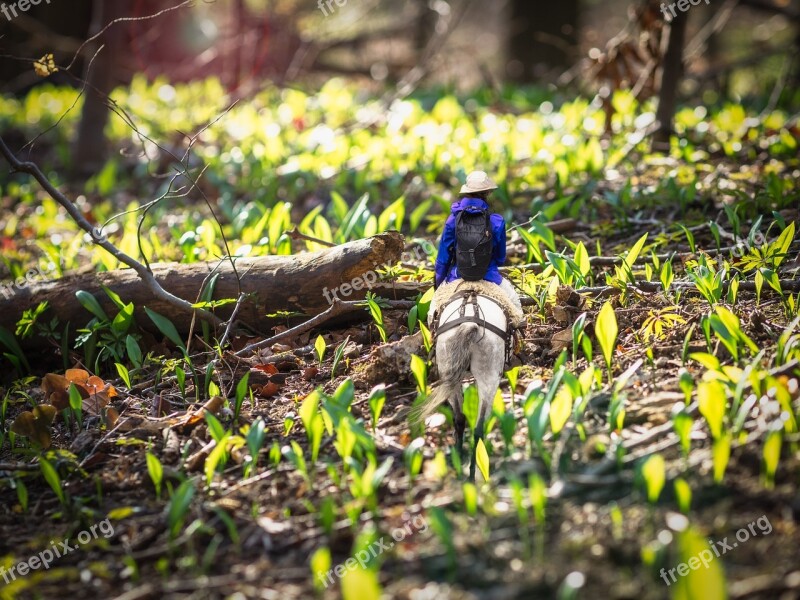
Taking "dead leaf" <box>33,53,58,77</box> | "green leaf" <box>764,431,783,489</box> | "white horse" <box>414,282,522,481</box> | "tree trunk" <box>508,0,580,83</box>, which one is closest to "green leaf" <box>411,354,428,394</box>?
"white horse" <box>414,282,522,481</box>

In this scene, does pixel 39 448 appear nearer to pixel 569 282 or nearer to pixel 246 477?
pixel 246 477

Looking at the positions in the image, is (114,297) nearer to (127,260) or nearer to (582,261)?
(127,260)

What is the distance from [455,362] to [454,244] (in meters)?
0.59

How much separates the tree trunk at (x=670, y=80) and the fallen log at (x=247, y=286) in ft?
11.2

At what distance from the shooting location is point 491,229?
3012 millimetres

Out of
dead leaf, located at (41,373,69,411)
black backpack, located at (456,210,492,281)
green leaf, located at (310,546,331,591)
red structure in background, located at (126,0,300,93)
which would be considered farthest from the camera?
red structure in background, located at (126,0,300,93)

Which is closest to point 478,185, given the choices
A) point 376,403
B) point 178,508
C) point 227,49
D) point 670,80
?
point 376,403

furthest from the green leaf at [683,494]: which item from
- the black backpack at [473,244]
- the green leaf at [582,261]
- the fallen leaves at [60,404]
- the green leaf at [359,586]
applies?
A: the fallen leaves at [60,404]

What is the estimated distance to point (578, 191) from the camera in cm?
518

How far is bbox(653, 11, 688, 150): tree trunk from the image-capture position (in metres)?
5.84

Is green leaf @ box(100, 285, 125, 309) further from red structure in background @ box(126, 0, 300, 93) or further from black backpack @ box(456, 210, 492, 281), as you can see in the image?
red structure in background @ box(126, 0, 300, 93)

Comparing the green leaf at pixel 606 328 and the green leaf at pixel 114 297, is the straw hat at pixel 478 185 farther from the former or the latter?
the green leaf at pixel 114 297

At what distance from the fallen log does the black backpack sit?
63 centimetres

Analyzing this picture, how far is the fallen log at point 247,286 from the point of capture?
3.59 metres
